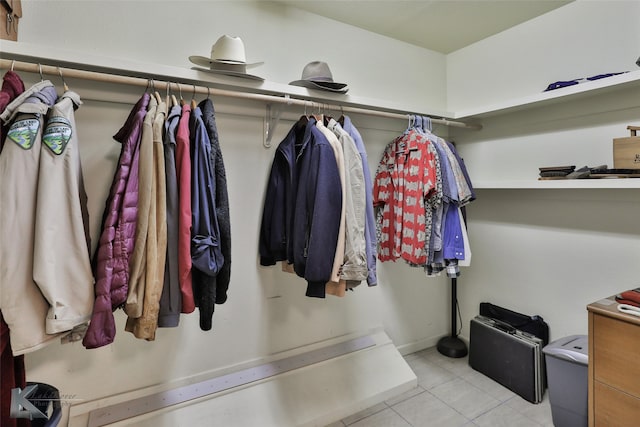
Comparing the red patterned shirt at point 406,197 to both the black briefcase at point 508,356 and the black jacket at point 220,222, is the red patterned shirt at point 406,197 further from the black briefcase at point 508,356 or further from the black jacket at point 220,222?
the black jacket at point 220,222

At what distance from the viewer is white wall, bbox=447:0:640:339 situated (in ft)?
6.03

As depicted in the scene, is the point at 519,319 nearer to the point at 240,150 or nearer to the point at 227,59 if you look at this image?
the point at 240,150

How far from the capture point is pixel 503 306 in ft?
8.04

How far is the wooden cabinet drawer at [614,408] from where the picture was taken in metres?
1.38

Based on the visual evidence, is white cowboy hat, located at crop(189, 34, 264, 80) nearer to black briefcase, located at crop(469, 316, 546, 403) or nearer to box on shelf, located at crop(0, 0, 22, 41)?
box on shelf, located at crop(0, 0, 22, 41)

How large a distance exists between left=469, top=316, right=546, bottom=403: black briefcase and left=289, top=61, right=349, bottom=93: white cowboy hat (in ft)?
6.28

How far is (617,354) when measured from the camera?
1420 mm

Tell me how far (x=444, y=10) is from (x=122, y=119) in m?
2.04

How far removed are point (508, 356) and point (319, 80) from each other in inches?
83.6

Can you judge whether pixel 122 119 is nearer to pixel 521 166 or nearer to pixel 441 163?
pixel 441 163

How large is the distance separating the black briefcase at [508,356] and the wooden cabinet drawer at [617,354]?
56 centimetres

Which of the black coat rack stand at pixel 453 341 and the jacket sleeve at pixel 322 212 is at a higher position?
the jacket sleeve at pixel 322 212

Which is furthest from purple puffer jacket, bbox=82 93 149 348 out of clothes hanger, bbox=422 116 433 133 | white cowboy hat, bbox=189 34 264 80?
clothes hanger, bbox=422 116 433 133

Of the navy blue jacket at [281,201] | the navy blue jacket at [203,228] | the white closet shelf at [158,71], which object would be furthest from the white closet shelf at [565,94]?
the navy blue jacket at [203,228]
